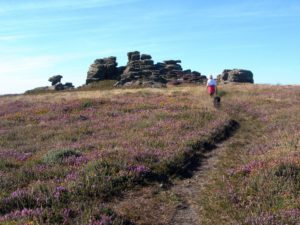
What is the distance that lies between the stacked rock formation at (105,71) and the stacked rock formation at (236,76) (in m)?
25.0

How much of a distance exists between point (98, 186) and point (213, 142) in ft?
29.3

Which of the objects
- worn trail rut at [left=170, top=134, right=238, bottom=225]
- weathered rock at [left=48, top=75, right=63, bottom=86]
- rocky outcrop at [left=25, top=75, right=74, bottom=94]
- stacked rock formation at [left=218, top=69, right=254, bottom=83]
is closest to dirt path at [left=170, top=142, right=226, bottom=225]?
worn trail rut at [left=170, top=134, right=238, bottom=225]

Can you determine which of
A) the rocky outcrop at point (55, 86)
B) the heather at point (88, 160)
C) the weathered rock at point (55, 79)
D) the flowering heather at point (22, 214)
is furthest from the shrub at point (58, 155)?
the weathered rock at point (55, 79)

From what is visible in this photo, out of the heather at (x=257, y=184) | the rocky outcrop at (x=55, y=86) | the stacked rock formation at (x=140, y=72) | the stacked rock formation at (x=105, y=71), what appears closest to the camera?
the heather at (x=257, y=184)

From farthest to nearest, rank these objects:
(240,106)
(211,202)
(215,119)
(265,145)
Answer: (240,106) → (215,119) → (265,145) → (211,202)

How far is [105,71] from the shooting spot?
102562 millimetres

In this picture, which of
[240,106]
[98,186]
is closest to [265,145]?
[98,186]

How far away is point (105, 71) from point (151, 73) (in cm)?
1542

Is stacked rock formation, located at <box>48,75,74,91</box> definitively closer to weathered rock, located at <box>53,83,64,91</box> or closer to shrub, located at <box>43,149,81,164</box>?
weathered rock, located at <box>53,83,64,91</box>

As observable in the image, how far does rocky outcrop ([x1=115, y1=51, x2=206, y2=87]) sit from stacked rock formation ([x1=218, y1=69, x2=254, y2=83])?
19.2 ft

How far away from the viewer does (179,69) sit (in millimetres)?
100938

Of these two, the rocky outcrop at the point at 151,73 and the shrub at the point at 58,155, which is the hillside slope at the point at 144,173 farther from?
the rocky outcrop at the point at 151,73

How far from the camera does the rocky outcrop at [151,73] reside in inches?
3401

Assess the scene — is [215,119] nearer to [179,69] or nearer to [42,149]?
[42,149]
